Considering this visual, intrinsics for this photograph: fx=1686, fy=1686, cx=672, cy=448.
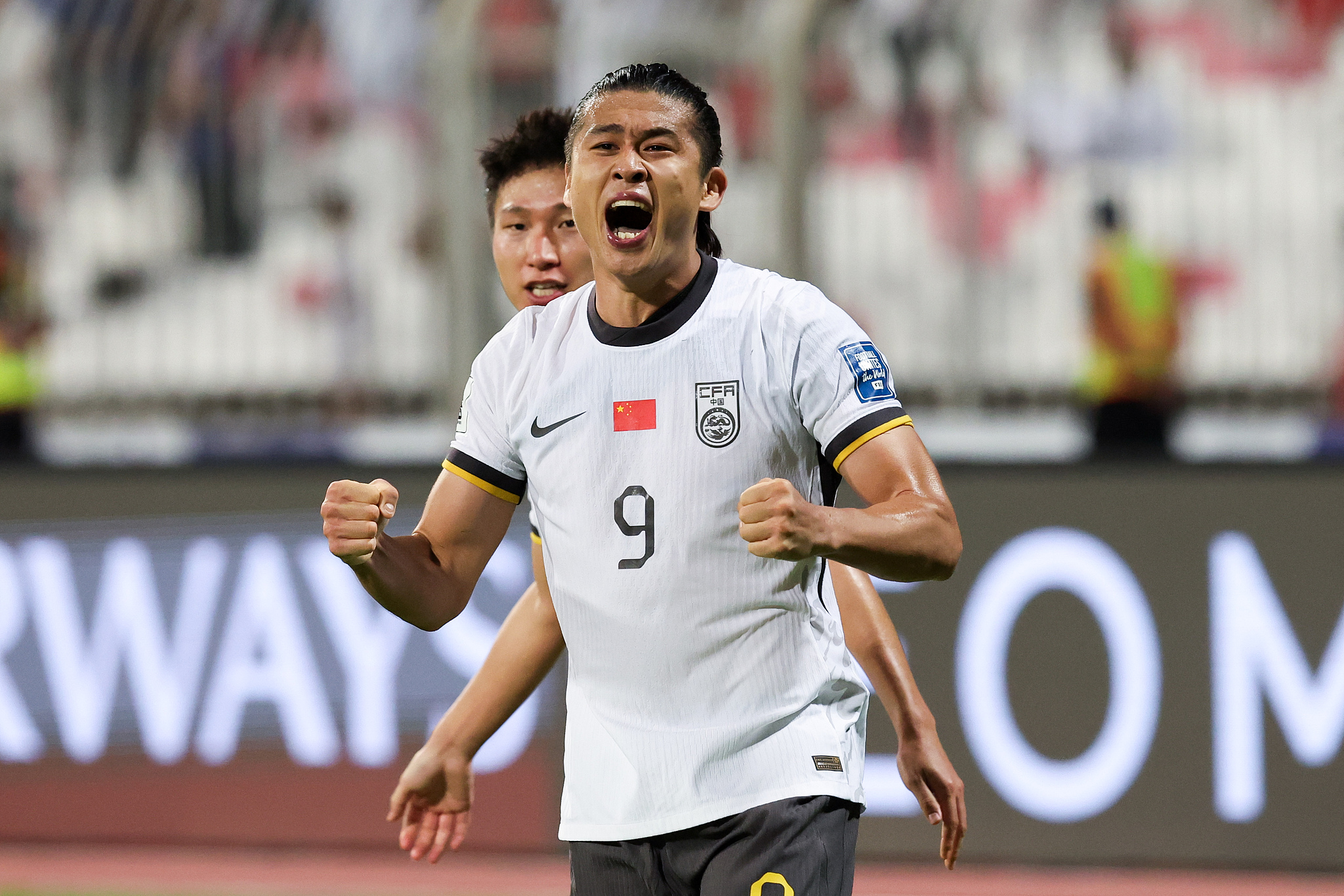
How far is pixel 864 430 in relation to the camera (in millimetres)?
2475

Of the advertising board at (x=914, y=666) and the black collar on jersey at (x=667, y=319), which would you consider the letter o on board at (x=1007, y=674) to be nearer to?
the advertising board at (x=914, y=666)

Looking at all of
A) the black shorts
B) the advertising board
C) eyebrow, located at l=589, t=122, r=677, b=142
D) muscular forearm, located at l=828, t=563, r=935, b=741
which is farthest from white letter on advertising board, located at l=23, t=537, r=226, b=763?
eyebrow, located at l=589, t=122, r=677, b=142

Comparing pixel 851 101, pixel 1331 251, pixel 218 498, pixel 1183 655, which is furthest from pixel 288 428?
pixel 1331 251

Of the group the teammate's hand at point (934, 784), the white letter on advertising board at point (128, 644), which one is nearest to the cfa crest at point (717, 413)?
the teammate's hand at point (934, 784)

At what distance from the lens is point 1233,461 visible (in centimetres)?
588

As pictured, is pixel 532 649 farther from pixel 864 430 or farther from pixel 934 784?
pixel 864 430

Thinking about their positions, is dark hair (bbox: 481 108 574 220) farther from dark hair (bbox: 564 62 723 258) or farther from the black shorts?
the black shorts

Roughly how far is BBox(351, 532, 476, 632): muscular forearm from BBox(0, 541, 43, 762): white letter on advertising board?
4.23 m

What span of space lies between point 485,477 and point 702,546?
0.45 meters

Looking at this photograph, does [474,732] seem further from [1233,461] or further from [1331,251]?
[1331,251]

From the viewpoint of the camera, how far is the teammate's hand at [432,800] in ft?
10.5

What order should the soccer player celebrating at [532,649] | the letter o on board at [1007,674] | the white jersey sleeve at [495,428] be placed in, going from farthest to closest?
the letter o on board at [1007,674], the soccer player celebrating at [532,649], the white jersey sleeve at [495,428]

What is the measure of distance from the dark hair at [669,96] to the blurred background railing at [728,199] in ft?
12.0

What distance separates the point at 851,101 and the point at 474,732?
12.2 feet
